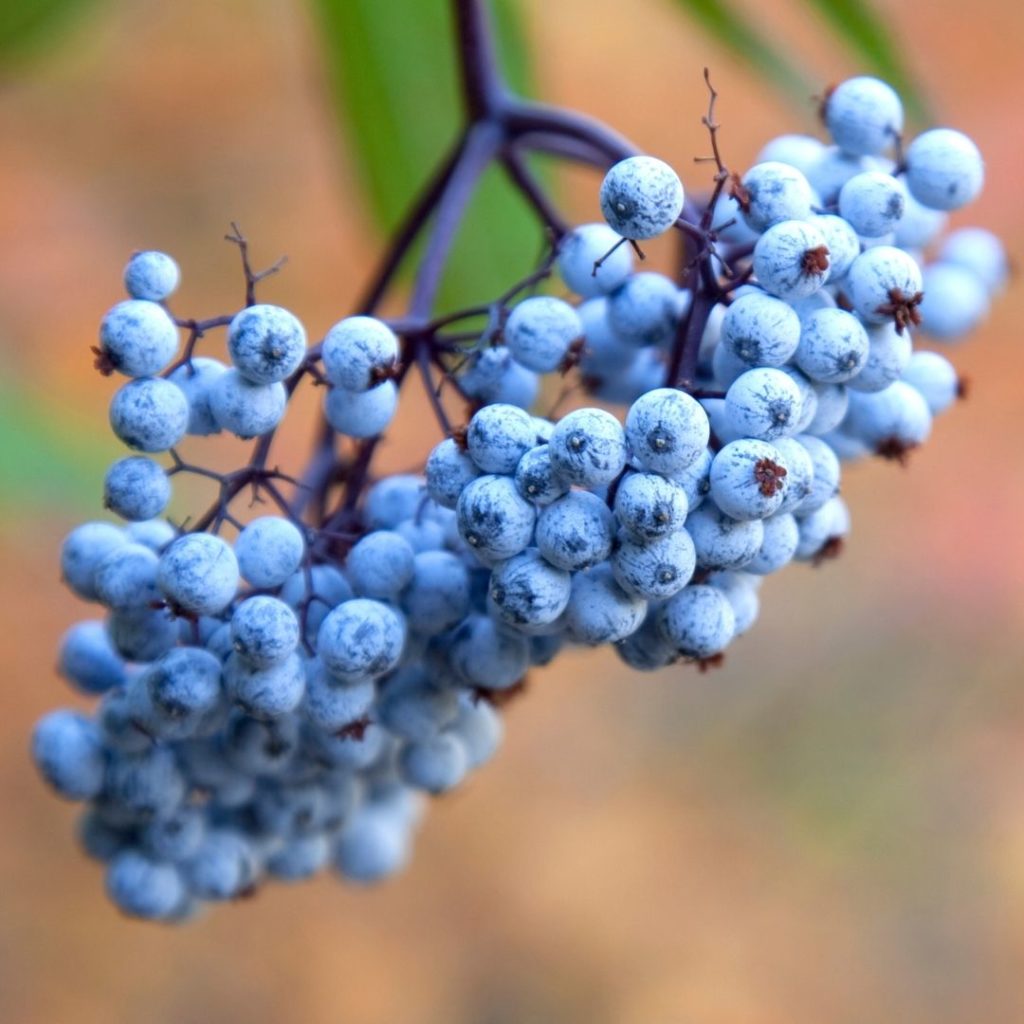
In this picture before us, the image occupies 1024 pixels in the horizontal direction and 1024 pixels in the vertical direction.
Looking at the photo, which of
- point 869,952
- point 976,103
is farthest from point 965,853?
point 976,103

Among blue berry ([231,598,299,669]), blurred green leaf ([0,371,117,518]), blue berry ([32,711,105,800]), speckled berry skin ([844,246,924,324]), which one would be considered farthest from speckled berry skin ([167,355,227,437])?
blurred green leaf ([0,371,117,518])

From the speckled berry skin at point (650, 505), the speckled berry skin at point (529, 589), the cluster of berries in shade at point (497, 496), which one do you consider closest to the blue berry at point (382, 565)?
the cluster of berries in shade at point (497, 496)

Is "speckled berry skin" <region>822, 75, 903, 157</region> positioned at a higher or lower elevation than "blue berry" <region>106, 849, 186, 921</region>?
higher

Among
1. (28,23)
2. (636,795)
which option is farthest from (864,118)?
(636,795)

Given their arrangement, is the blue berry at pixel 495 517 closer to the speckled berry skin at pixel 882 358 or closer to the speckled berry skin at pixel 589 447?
the speckled berry skin at pixel 589 447

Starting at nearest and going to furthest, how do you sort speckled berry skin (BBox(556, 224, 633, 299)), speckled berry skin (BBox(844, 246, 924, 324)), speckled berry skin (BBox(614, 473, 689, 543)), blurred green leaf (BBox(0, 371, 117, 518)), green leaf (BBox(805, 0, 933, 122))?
speckled berry skin (BBox(614, 473, 689, 543)) < speckled berry skin (BBox(844, 246, 924, 324)) < speckled berry skin (BBox(556, 224, 633, 299)) < green leaf (BBox(805, 0, 933, 122)) < blurred green leaf (BBox(0, 371, 117, 518))

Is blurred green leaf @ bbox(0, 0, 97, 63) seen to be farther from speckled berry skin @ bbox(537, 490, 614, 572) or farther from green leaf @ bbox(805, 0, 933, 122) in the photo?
speckled berry skin @ bbox(537, 490, 614, 572)

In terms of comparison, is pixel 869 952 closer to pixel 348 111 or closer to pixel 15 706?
pixel 15 706
